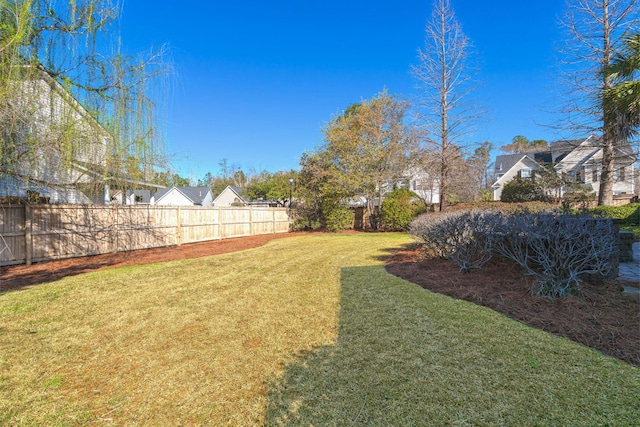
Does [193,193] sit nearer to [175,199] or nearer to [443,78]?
[175,199]

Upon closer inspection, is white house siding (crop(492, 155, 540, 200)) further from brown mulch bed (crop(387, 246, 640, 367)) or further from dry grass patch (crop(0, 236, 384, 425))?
dry grass patch (crop(0, 236, 384, 425))

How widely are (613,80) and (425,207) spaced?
10141mm

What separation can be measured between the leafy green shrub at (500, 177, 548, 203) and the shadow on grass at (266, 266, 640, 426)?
1819cm

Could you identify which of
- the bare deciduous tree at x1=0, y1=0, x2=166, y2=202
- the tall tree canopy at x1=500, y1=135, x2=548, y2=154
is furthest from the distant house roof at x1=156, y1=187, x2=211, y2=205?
the tall tree canopy at x1=500, y1=135, x2=548, y2=154

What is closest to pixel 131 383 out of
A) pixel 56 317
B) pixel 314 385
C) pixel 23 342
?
pixel 314 385

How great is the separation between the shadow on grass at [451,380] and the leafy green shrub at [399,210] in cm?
1218

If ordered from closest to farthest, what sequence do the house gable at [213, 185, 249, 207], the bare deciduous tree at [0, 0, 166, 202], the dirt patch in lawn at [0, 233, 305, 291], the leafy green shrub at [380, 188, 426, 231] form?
1. the bare deciduous tree at [0, 0, 166, 202]
2. the dirt patch in lawn at [0, 233, 305, 291]
3. the leafy green shrub at [380, 188, 426, 231]
4. the house gable at [213, 185, 249, 207]

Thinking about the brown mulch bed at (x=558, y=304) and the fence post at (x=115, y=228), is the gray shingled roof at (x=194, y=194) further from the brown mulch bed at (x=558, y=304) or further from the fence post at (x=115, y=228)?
the brown mulch bed at (x=558, y=304)

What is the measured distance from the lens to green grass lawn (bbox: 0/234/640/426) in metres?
2.03

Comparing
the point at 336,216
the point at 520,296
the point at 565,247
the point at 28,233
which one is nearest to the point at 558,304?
the point at 520,296

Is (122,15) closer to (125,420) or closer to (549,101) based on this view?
(125,420)

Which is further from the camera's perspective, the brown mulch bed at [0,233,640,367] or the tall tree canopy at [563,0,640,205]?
the tall tree canopy at [563,0,640,205]

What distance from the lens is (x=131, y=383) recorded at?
7.89 ft

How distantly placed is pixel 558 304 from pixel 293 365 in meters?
3.58
